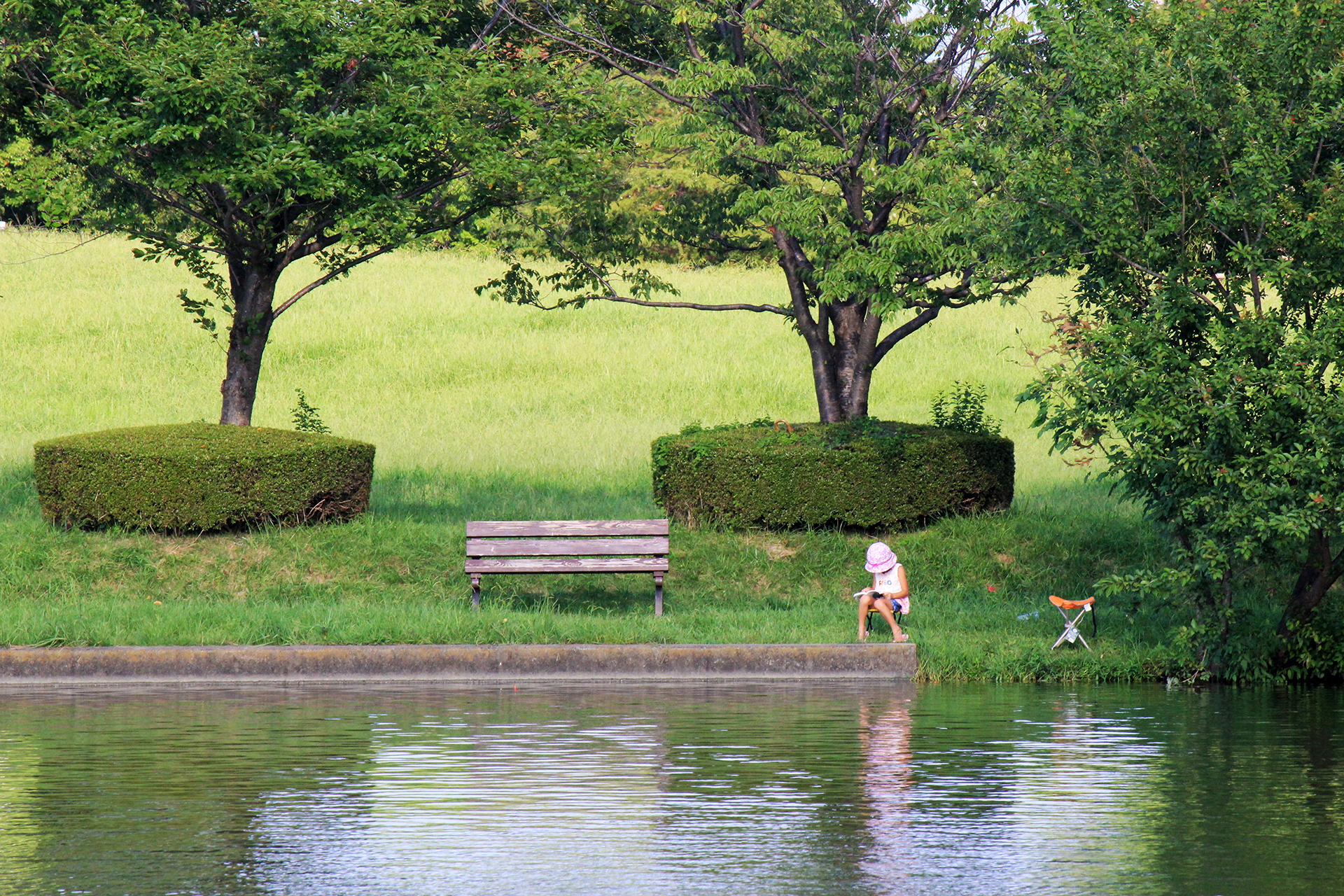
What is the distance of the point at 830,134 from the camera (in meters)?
20.4

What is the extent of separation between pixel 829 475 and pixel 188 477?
7296 mm

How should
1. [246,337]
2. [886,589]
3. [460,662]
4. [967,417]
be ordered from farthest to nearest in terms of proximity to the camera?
1. [967,417]
2. [246,337]
3. [886,589]
4. [460,662]

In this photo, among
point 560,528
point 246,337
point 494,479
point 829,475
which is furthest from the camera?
point 494,479

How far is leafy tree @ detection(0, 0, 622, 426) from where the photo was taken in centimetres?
1695

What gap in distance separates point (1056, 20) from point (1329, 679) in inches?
240

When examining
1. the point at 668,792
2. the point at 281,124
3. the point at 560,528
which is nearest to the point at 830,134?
the point at 281,124

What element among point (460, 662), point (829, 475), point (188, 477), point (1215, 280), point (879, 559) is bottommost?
point (460, 662)

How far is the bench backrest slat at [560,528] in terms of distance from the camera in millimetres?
15070

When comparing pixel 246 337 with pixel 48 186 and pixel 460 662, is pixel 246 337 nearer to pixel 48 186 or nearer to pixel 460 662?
pixel 48 186

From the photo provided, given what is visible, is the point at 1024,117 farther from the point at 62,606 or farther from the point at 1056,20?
the point at 62,606

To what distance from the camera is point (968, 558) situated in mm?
17328

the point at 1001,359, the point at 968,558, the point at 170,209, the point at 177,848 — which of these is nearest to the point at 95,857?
the point at 177,848

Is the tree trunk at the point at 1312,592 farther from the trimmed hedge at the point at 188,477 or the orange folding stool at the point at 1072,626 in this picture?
the trimmed hedge at the point at 188,477

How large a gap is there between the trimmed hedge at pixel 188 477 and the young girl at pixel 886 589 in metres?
7.18
